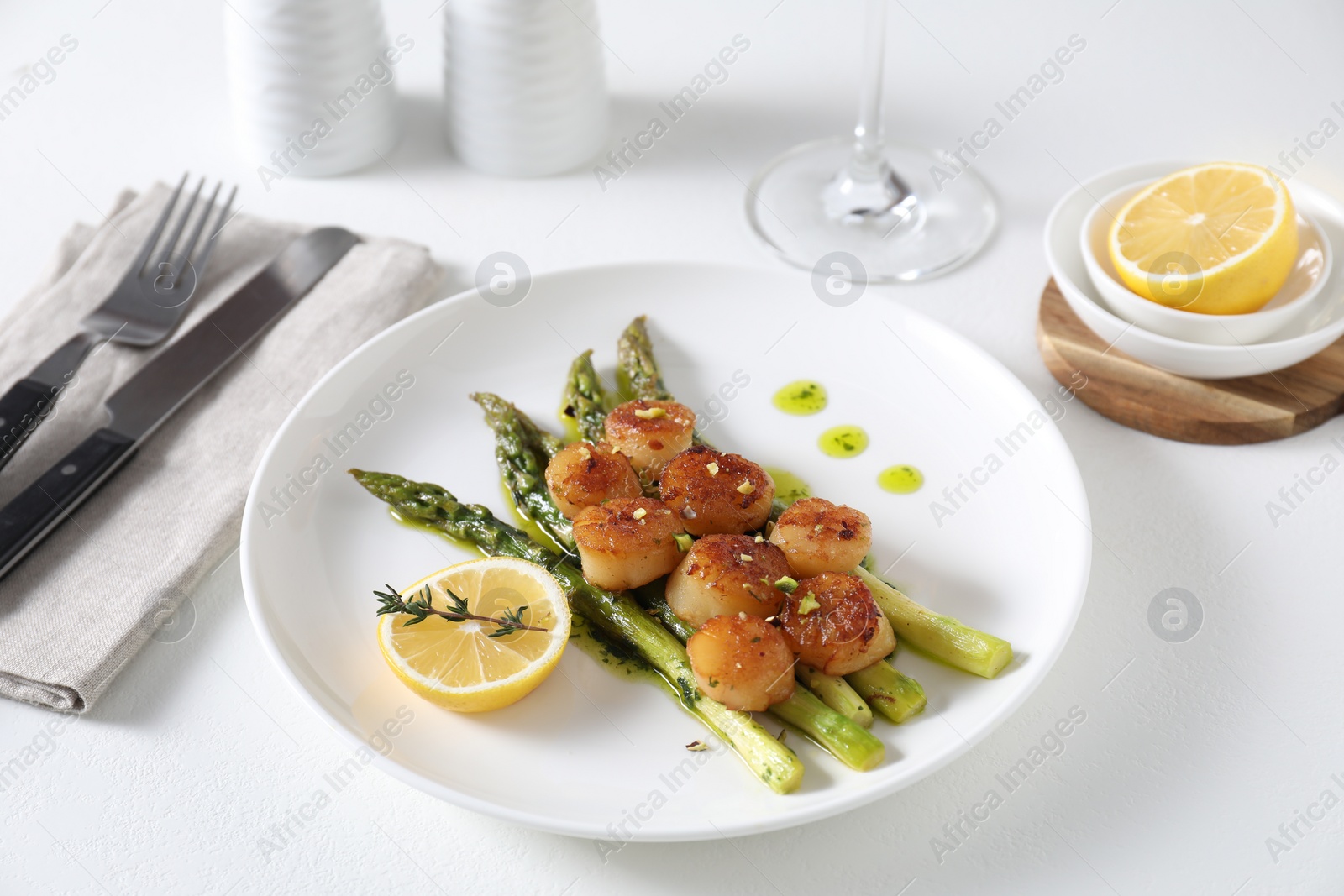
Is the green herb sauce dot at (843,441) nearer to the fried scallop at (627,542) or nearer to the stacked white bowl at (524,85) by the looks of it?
the fried scallop at (627,542)

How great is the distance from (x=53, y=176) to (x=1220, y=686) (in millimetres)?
4547

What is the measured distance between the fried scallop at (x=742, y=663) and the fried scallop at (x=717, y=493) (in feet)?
1.18

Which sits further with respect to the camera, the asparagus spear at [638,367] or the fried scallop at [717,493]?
the asparagus spear at [638,367]

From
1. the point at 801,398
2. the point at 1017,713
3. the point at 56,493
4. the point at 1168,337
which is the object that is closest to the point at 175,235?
the point at 56,493

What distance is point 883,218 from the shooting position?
13.3ft

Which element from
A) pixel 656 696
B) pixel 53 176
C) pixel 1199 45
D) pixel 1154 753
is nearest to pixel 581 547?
pixel 656 696

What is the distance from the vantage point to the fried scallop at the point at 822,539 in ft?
8.46

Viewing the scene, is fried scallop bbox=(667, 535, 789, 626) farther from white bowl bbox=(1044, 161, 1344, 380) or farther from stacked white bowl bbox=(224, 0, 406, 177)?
stacked white bowl bbox=(224, 0, 406, 177)

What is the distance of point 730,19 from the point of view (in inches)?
204

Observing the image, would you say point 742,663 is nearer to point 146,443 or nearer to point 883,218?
point 146,443

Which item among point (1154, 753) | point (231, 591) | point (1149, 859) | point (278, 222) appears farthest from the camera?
point (278, 222)

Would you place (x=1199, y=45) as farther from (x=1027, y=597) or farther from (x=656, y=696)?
(x=656, y=696)

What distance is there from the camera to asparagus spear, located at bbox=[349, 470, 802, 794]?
2316 mm

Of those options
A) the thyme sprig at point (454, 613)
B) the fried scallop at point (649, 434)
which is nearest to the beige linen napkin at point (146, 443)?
the thyme sprig at point (454, 613)
